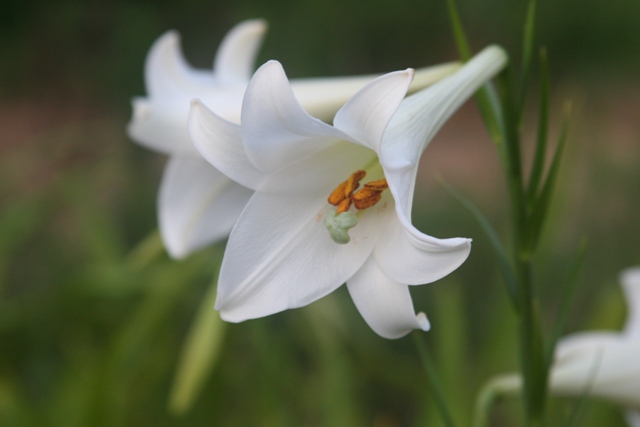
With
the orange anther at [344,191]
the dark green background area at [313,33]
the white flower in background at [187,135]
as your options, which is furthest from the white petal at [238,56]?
the dark green background area at [313,33]

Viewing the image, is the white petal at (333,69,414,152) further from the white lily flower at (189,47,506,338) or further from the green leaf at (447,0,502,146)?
the green leaf at (447,0,502,146)

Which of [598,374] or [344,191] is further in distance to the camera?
[598,374]

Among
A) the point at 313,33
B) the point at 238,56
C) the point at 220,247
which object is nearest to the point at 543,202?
the point at 238,56

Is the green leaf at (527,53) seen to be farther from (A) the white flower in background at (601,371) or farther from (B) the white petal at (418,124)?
(A) the white flower in background at (601,371)

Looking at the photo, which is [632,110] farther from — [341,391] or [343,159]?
[343,159]

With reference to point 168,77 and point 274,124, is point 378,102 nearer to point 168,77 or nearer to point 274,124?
point 274,124

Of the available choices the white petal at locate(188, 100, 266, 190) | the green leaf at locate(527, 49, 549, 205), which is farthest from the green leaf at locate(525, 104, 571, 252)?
the white petal at locate(188, 100, 266, 190)
